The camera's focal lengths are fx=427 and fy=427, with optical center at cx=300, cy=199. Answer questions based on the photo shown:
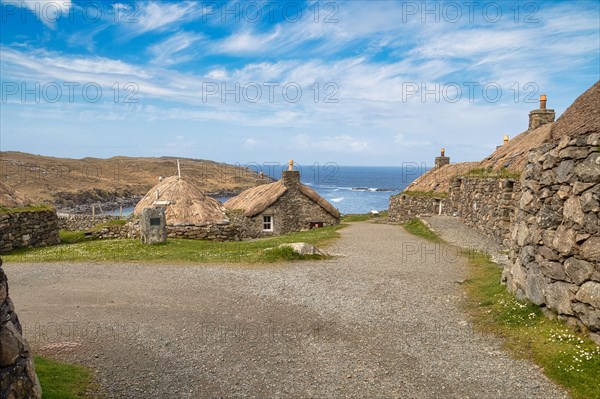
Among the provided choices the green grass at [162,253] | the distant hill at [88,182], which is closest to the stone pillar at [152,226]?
the green grass at [162,253]

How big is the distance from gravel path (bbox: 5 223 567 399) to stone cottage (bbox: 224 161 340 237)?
1585 cm

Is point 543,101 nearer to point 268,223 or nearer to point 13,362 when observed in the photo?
point 268,223

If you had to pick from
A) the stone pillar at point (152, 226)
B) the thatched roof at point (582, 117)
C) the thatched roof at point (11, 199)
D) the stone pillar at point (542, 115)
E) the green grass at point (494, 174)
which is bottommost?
the stone pillar at point (152, 226)

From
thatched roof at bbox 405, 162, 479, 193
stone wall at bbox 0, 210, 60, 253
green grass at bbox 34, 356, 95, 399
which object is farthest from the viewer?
thatched roof at bbox 405, 162, 479, 193

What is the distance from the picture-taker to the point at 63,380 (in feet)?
22.5

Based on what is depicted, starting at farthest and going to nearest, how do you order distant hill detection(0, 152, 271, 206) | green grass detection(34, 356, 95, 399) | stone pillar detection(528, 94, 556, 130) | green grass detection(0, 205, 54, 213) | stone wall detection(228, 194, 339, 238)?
distant hill detection(0, 152, 271, 206)
stone wall detection(228, 194, 339, 238)
stone pillar detection(528, 94, 556, 130)
green grass detection(0, 205, 54, 213)
green grass detection(34, 356, 95, 399)

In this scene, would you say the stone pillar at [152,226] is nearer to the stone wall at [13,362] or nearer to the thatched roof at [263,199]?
the thatched roof at [263,199]

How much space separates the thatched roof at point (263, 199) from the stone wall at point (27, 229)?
12314 mm

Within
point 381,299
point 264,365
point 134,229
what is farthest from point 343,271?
point 134,229

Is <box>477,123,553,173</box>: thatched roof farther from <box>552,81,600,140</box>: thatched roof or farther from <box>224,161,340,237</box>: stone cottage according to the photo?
<box>224,161,340,237</box>: stone cottage

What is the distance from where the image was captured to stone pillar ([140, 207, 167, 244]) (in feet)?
66.3

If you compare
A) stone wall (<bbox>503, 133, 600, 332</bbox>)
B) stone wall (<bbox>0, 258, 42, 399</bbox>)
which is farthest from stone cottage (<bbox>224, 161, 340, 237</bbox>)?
stone wall (<bbox>0, 258, 42, 399</bbox>)

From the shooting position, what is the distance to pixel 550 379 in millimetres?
6781

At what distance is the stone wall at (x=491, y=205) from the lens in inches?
717
